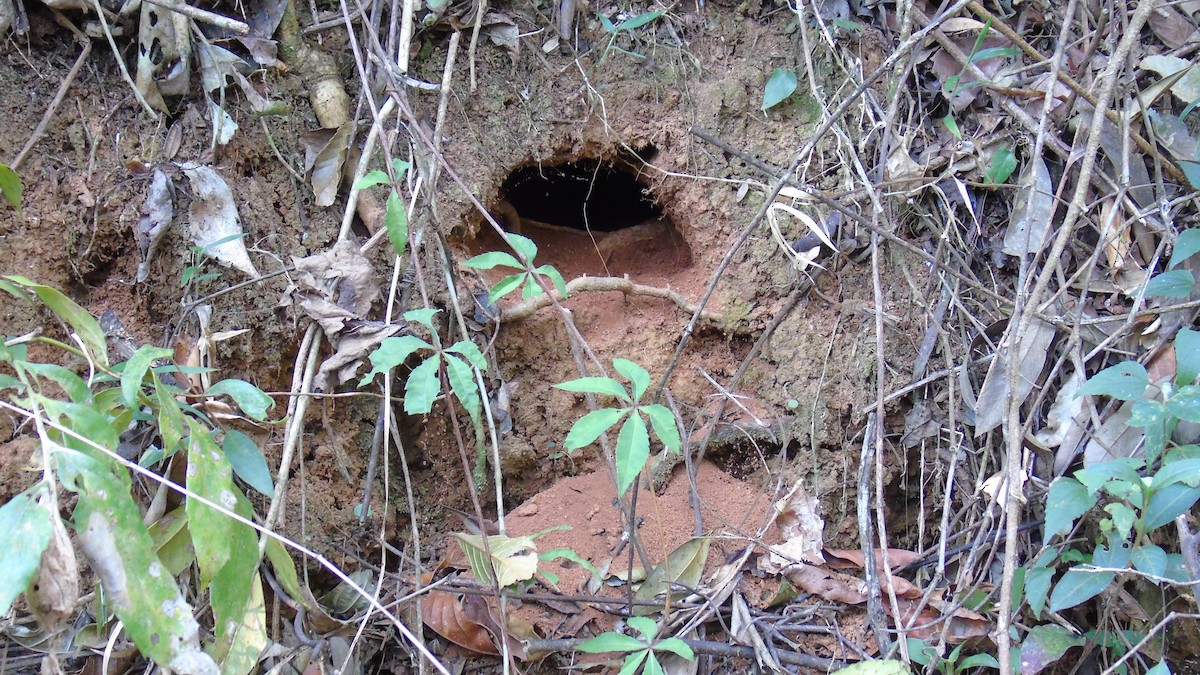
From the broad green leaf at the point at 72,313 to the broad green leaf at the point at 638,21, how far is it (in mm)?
1746

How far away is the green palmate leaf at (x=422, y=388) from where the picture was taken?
5.59 feet

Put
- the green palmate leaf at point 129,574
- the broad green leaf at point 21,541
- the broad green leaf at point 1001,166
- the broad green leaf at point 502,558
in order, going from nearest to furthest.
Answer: the broad green leaf at point 21,541, the green palmate leaf at point 129,574, the broad green leaf at point 502,558, the broad green leaf at point 1001,166

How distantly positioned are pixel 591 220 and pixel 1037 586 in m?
2.00

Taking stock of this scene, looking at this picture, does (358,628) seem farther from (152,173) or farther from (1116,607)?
(1116,607)

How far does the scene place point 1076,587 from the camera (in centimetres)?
177

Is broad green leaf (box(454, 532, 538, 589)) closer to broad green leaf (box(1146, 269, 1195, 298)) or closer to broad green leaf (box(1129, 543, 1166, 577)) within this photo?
broad green leaf (box(1129, 543, 1166, 577))

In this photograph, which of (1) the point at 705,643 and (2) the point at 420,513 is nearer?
(1) the point at 705,643

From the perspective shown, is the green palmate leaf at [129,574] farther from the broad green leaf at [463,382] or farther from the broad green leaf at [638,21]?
the broad green leaf at [638,21]

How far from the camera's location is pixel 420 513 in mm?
2262

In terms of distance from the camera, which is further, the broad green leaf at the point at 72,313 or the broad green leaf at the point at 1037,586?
the broad green leaf at the point at 1037,586

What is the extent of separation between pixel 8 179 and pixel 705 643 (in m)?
1.72

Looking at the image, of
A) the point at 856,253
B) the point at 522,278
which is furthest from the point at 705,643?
the point at 856,253

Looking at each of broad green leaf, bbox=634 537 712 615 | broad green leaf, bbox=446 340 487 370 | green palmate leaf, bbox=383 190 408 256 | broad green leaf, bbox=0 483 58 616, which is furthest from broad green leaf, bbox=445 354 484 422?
broad green leaf, bbox=0 483 58 616

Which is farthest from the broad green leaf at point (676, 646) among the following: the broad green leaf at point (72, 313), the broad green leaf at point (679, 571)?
the broad green leaf at point (72, 313)
